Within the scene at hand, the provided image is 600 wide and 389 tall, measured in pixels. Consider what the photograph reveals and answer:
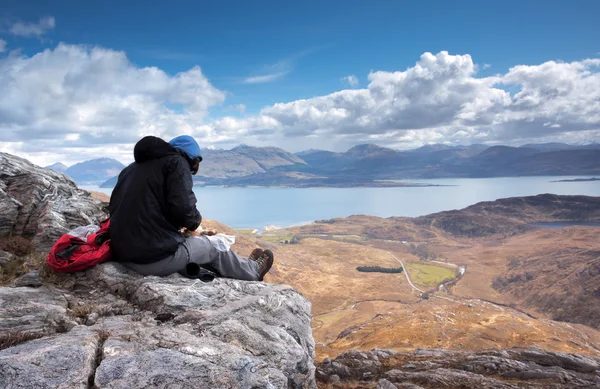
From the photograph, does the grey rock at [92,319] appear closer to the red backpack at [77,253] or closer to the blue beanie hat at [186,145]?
the red backpack at [77,253]

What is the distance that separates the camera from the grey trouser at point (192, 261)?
7.84 metres

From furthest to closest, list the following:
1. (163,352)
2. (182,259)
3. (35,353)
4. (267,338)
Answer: (182,259) < (267,338) < (163,352) < (35,353)

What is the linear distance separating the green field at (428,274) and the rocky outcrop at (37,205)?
132 meters

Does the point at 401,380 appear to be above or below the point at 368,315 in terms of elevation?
above

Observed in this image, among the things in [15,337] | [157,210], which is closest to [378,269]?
[157,210]

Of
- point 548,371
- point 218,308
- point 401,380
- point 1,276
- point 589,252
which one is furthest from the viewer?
point 589,252

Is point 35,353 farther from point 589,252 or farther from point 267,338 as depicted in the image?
point 589,252

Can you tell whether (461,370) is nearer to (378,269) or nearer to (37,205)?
(37,205)

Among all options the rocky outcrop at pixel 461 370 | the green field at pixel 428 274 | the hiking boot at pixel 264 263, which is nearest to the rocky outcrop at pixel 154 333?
the hiking boot at pixel 264 263

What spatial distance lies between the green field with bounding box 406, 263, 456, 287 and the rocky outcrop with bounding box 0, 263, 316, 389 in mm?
133920

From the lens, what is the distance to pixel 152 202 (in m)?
7.16

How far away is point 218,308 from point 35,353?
3.01 meters

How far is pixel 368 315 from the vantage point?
3489 inches

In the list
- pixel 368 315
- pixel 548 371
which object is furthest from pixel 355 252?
pixel 548 371
